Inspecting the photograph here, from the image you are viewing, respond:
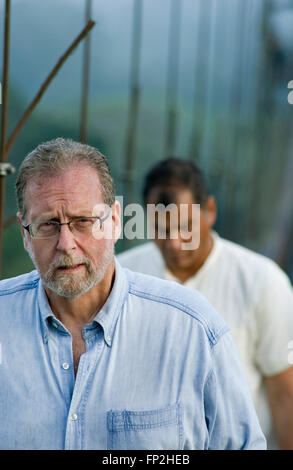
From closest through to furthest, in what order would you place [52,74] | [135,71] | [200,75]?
[52,74], [135,71], [200,75]

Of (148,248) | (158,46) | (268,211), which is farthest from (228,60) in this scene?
(148,248)

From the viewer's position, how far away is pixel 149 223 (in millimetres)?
2094

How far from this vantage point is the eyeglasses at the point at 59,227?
3.71ft

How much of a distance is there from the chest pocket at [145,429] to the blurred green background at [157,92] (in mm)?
762

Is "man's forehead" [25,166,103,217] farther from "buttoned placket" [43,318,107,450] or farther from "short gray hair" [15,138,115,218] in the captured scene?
"buttoned placket" [43,318,107,450]

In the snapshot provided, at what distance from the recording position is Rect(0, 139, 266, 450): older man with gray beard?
1.11 m

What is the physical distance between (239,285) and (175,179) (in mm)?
384

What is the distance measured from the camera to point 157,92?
4320 mm

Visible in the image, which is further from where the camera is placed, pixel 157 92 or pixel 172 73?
pixel 172 73

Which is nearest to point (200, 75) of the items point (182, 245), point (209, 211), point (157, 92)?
point (157, 92)

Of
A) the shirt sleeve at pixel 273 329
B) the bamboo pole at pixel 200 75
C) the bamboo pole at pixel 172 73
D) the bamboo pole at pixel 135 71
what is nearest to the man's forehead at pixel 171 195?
the shirt sleeve at pixel 273 329

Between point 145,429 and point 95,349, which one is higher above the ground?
point 95,349

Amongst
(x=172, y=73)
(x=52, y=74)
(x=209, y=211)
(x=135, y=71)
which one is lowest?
(x=209, y=211)

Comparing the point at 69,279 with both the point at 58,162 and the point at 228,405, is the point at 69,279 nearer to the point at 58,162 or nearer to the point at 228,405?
the point at 58,162
